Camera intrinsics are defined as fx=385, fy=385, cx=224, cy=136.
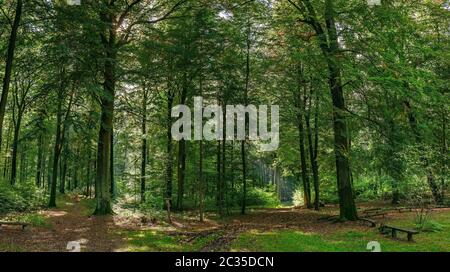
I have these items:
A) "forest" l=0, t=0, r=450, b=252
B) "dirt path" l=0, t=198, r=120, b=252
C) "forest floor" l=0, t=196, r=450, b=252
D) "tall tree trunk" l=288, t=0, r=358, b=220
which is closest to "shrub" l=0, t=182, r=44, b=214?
"forest" l=0, t=0, r=450, b=252

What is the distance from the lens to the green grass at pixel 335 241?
10.5m

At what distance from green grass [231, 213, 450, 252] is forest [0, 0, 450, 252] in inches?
3.2

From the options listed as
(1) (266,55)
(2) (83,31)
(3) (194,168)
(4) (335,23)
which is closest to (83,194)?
(3) (194,168)

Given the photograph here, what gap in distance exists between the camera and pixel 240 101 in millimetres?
21203

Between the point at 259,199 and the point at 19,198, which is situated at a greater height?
the point at 19,198

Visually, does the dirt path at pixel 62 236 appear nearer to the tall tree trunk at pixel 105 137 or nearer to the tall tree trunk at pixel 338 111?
the tall tree trunk at pixel 105 137

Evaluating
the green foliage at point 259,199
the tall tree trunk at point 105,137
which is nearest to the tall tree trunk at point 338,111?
the tall tree trunk at point 105,137

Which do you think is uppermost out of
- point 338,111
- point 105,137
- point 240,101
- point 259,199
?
point 240,101

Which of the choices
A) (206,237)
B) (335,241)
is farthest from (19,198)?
(335,241)

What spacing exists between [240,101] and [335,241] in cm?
1089

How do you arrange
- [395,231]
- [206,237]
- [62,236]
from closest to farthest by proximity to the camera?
1. [395,231]
2. [62,236]
3. [206,237]

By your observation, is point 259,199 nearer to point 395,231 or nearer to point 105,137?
point 105,137
